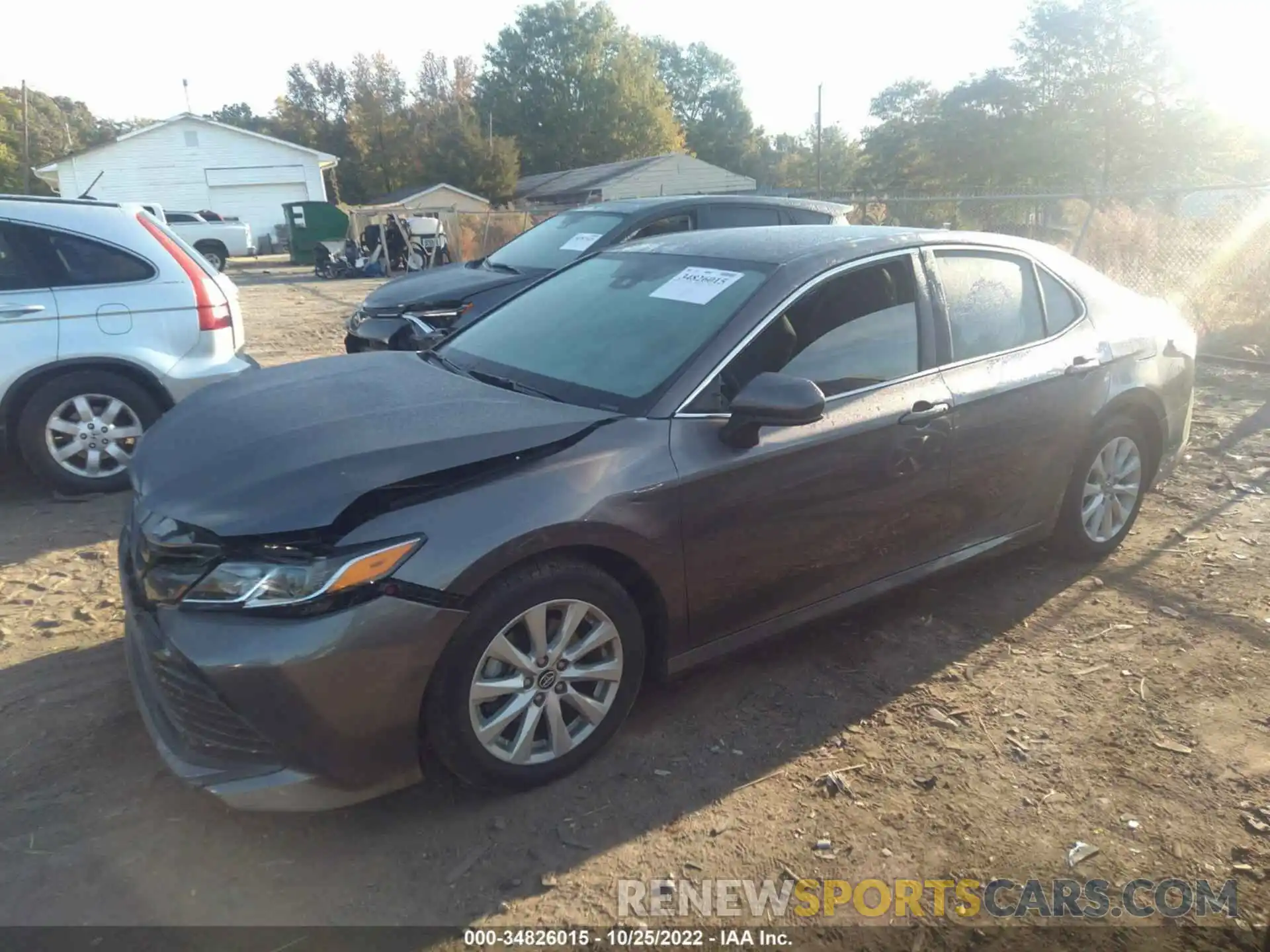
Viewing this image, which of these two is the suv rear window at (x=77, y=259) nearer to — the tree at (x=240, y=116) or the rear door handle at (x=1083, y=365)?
the rear door handle at (x=1083, y=365)

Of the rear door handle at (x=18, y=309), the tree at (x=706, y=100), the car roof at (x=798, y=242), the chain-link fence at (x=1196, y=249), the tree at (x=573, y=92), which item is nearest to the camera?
the car roof at (x=798, y=242)

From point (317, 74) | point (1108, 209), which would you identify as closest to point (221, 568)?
point (1108, 209)

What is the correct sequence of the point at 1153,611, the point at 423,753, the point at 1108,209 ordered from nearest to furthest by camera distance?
1. the point at 423,753
2. the point at 1153,611
3. the point at 1108,209

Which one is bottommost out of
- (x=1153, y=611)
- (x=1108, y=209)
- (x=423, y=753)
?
(x=1153, y=611)

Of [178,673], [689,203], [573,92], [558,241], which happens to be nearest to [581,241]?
[558,241]

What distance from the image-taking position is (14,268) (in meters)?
5.29

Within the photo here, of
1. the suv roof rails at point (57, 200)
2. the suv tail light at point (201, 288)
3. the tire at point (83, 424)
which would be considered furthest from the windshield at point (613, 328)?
the suv roof rails at point (57, 200)

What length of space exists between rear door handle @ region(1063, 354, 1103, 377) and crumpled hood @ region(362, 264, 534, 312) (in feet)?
15.1

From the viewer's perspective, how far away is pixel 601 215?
326 inches

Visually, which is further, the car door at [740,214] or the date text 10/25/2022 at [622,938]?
the car door at [740,214]

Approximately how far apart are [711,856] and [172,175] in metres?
45.8

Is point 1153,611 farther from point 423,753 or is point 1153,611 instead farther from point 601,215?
point 601,215

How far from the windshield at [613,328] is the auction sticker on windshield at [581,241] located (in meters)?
3.76

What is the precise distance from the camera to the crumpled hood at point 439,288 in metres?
7.37
